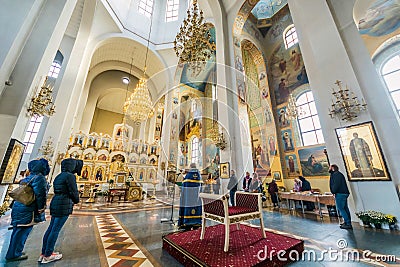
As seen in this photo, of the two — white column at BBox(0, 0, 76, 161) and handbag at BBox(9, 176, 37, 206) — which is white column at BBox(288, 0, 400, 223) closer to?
handbag at BBox(9, 176, 37, 206)

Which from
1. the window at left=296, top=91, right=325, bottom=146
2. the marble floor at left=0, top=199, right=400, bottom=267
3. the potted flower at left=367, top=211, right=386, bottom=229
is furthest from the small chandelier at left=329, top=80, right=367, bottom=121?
the window at left=296, top=91, right=325, bottom=146

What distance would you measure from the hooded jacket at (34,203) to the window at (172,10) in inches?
590

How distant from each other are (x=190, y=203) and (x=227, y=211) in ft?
4.68

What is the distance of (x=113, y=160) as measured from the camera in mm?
11383

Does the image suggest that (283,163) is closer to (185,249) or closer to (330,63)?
(330,63)

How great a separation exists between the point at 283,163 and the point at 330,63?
231 inches

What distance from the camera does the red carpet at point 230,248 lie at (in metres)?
1.64

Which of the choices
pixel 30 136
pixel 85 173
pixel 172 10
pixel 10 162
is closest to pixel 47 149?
pixel 85 173

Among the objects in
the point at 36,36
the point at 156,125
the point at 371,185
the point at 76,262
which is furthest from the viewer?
the point at 156,125

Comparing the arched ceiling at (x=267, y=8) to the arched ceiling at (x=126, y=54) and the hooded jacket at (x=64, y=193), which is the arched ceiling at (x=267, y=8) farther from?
the hooded jacket at (x=64, y=193)

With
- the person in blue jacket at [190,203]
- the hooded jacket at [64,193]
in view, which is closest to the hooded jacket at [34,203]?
the hooded jacket at [64,193]

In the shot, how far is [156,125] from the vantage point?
15.1 metres

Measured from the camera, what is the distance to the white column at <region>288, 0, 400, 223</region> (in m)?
3.31

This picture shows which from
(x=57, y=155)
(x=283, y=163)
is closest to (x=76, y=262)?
(x=57, y=155)
